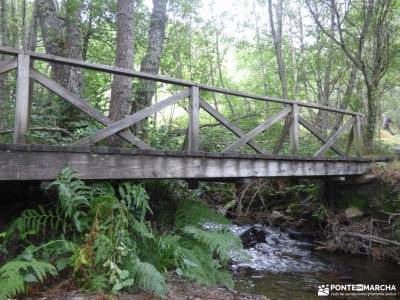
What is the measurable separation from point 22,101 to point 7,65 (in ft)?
1.30

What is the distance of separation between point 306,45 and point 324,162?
9.17 meters

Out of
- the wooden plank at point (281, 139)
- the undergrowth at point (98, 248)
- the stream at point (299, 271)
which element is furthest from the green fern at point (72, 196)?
the wooden plank at point (281, 139)

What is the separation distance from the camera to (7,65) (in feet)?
12.5

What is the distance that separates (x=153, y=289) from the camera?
3320mm

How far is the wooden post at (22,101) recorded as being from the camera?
12.7 ft

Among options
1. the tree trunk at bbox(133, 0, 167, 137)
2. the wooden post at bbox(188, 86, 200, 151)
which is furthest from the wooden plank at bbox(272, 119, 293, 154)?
the tree trunk at bbox(133, 0, 167, 137)

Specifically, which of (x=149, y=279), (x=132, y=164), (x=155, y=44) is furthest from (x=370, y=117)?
(x=149, y=279)

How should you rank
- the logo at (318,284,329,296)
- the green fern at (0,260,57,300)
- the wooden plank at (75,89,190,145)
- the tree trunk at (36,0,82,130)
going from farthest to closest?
the tree trunk at (36,0,82,130)
the logo at (318,284,329,296)
the wooden plank at (75,89,190,145)
the green fern at (0,260,57,300)

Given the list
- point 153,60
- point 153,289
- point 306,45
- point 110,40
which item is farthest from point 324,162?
point 306,45

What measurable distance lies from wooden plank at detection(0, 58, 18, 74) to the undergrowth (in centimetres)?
122

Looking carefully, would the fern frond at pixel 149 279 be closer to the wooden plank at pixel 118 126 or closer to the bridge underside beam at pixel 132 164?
the bridge underside beam at pixel 132 164

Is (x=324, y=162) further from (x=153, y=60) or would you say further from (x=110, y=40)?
(x=110, y=40)

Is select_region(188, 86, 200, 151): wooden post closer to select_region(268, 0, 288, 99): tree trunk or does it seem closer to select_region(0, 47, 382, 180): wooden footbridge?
select_region(0, 47, 382, 180): wooden footbridge

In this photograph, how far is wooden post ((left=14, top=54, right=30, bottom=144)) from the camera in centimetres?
388
